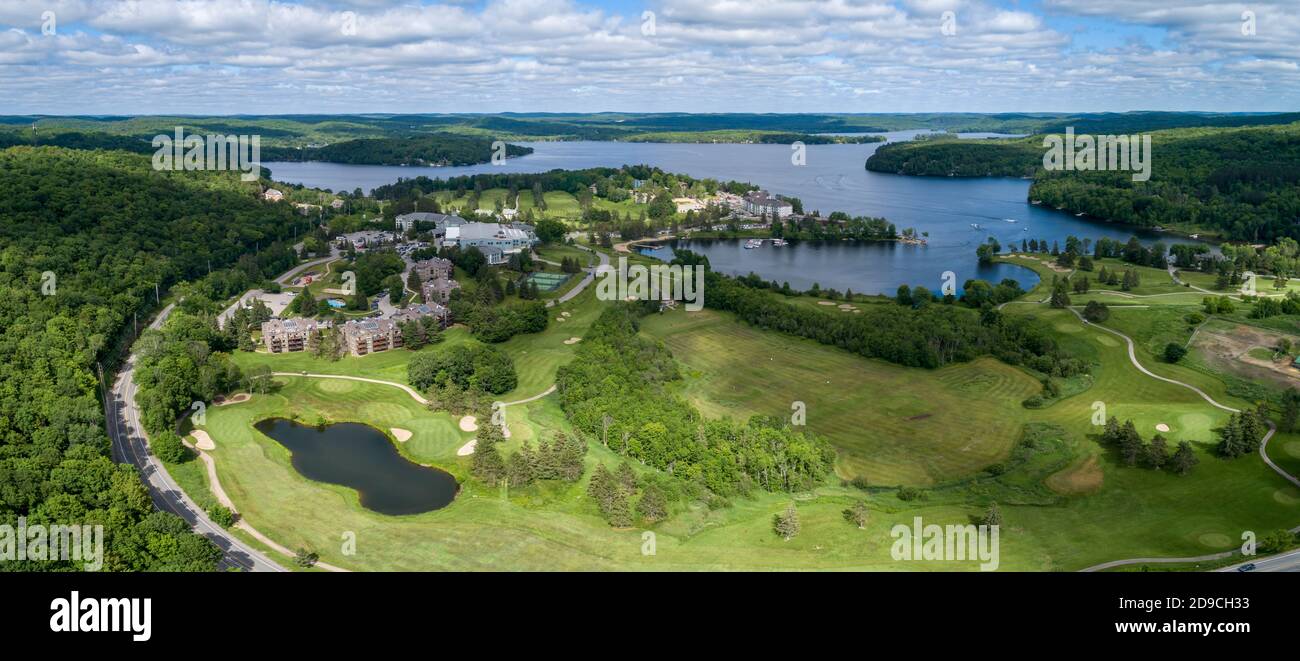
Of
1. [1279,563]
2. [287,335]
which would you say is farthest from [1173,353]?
[287,335]

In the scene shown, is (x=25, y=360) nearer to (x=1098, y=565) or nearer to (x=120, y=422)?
(x=120, y=422)

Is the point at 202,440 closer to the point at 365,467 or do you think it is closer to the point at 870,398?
the point at 365,467

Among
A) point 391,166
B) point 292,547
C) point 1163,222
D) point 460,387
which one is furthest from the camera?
point 391,166

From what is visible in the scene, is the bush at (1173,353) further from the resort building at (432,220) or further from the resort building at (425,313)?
the resort building at (432,220)

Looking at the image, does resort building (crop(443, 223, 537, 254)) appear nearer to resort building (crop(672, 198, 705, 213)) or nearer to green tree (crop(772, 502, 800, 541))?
resort building (crop(672, 198, 705, 213))

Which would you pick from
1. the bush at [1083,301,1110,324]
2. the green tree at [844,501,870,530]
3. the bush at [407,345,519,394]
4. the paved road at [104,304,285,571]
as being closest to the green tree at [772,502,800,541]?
the green tree at [844,501,870,530]

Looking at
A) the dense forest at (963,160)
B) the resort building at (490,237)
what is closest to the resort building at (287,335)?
the resort building at (490,237)

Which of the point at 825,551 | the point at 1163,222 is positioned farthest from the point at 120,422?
the point at 1163,222
